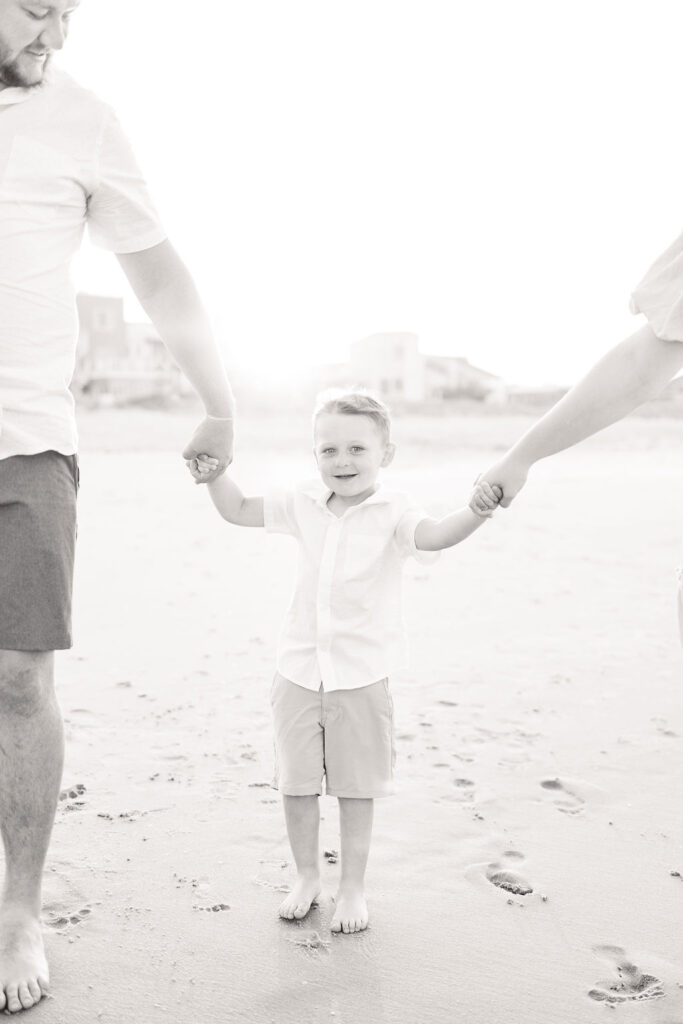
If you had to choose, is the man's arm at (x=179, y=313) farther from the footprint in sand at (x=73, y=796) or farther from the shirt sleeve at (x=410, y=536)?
the footprint in sand at (x=73, y=796)

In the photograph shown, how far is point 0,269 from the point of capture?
2.40m

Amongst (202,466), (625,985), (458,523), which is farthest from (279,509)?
(625,985)

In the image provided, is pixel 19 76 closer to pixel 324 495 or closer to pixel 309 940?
pixel 324 495

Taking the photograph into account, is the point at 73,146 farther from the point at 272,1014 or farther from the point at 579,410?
the point at 272,1014

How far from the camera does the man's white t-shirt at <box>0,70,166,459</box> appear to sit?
2414 millimetres

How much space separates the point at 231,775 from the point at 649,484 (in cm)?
1476

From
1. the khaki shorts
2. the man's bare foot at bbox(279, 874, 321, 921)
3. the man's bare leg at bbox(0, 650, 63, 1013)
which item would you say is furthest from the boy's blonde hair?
the man's bare foot at bbox(279, 874, 321, 921)

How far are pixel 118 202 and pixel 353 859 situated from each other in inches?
71.4

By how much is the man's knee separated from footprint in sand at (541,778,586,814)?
1888mm

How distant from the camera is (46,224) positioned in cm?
247

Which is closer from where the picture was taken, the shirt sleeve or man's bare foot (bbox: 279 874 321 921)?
man's bare foot (bbox: 279 874 321 921)

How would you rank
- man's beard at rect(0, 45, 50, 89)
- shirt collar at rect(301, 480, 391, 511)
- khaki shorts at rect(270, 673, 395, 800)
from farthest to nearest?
shirt collar at rect(301, 480, 391, 511), khaki shorts at rect(270, 673, 395, 800), man's beard at rect(0, 45, 50, 89)

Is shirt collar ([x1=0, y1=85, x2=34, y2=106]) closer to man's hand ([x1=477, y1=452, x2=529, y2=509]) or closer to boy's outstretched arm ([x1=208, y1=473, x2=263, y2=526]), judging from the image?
boy's outstretched arm ([x1=208, y1=473, x2=263, y2=526])

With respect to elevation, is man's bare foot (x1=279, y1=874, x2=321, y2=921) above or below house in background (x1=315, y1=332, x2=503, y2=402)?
below
